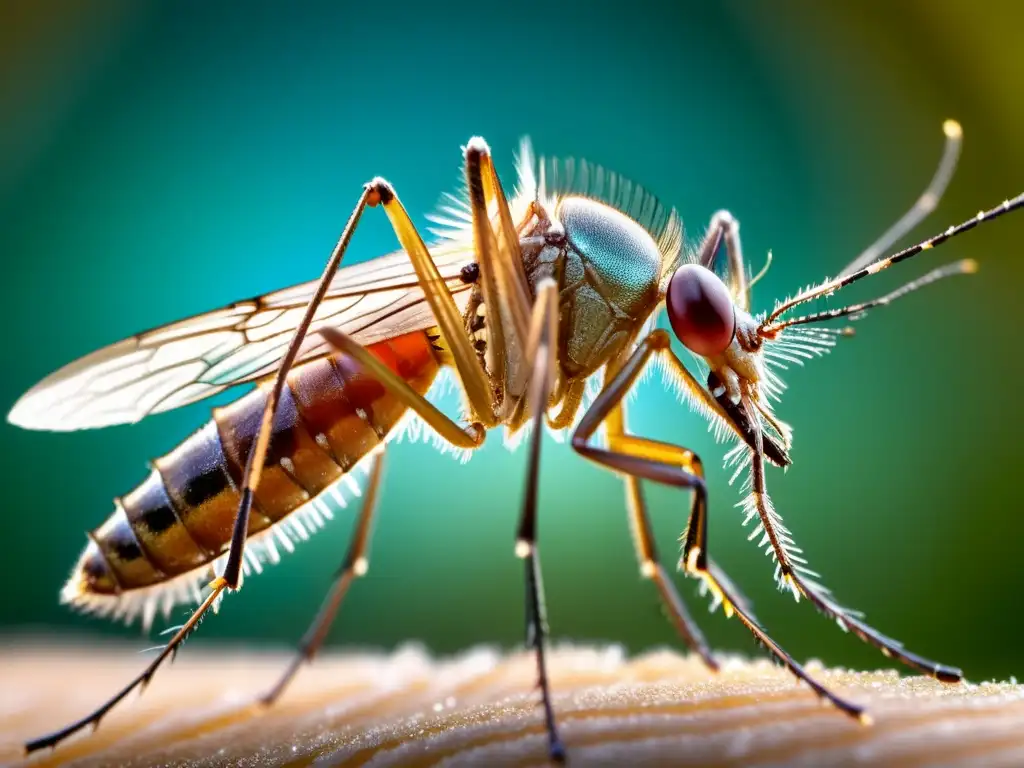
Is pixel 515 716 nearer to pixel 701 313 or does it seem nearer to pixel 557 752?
pixel 557 752

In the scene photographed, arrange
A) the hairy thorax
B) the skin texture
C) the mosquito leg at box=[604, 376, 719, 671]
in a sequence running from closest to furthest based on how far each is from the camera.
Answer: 1. the skin texture
2. the hairy thorax
3. the mosquito leg at box=[604, 376, 719, 671]

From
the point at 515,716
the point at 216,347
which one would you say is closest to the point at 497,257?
the point at 216,347

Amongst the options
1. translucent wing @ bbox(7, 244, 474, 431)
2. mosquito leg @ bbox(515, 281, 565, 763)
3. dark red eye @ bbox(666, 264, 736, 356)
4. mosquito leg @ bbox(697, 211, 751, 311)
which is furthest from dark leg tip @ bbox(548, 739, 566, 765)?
mosquito leg @ bbox(697, 211, 751, 311)

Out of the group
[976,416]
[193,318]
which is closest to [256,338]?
[193,318]

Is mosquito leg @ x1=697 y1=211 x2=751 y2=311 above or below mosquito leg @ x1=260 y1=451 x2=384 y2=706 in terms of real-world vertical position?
above

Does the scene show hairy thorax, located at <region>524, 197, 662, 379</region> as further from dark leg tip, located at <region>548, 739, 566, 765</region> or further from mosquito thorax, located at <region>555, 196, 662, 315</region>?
dark leg tip, located at <region>548, 739, 566, 765</region>

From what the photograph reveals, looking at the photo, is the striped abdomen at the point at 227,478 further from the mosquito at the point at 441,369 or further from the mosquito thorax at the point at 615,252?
the mosquito thorax at the point at 615,252
